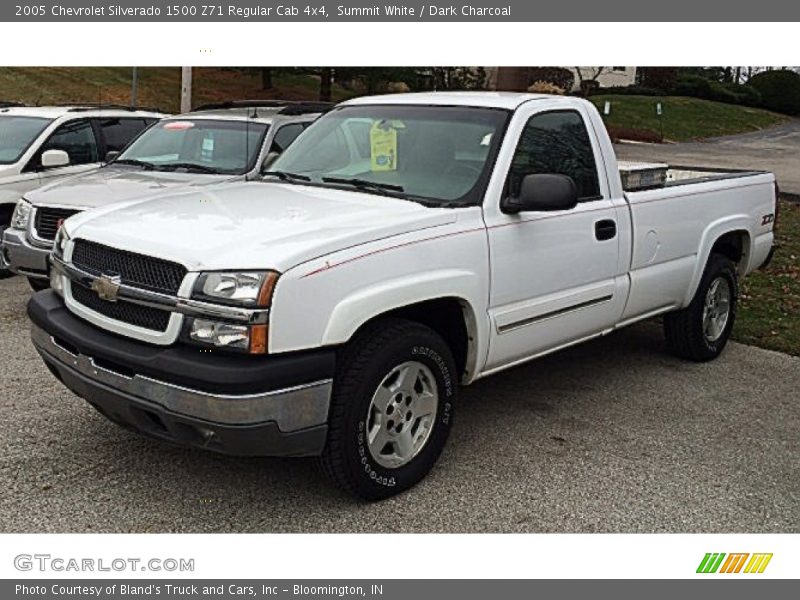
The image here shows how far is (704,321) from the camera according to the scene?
633 centimetres

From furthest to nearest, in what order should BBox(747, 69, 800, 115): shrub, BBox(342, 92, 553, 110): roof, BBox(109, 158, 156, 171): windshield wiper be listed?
BBox(747, 69, 800, 115): shrub → BBox(109, 158, 156, 171): windshield wiper → BBox(342, 92, 553, 110): roof

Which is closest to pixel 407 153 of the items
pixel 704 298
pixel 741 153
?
pixel 704 298

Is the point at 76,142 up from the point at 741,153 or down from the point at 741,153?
down

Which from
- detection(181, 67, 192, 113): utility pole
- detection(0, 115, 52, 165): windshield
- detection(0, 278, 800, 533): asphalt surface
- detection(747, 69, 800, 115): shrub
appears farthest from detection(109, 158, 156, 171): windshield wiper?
detection(747, 69, 800, 115): shrub

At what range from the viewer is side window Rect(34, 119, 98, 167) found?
851 cm

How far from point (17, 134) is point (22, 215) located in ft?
6.87

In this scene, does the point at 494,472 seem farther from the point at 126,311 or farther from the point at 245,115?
the point at 245,115

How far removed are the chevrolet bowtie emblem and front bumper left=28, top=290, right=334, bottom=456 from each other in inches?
7.0

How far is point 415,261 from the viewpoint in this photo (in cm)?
384

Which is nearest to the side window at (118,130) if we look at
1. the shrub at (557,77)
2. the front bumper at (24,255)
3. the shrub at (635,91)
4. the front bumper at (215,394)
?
the front bumper at (24,255)

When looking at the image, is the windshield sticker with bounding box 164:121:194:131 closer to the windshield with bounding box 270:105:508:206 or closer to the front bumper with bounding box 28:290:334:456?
the windshield with bounding box 270:105:508:206

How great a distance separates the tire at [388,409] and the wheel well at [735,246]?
3.42m

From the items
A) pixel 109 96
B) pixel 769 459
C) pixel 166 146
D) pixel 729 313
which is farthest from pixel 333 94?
pixel 769 459

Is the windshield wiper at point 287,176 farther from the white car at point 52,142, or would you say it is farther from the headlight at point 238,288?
the white car at point 52,142
